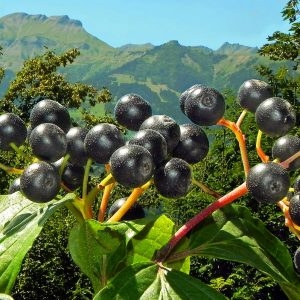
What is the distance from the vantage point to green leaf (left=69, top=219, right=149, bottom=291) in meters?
1.79

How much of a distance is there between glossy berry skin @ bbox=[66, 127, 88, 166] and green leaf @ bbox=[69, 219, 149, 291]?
0.27 metres

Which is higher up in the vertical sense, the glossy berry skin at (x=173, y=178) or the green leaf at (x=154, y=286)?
the glossy berry skin at (x=173, y=178)

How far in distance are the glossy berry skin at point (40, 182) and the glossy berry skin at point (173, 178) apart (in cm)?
32

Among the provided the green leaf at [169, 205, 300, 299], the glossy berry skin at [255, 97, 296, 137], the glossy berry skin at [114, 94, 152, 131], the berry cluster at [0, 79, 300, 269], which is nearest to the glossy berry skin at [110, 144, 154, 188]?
the berry cluster at [0, 79, 300, 269]

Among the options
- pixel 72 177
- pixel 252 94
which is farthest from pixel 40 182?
pixel 252 94

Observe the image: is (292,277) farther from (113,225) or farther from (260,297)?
(260,297)

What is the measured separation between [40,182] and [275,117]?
83cm

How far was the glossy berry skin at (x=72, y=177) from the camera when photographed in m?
2.09

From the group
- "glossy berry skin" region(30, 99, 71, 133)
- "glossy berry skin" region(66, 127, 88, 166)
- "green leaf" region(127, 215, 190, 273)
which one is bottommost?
"green leaf" region(127, 215, 190, 273)

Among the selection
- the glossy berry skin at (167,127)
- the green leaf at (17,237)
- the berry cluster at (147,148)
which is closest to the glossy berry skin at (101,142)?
the berry cluster at (147,148)

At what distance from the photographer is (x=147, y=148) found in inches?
70.9

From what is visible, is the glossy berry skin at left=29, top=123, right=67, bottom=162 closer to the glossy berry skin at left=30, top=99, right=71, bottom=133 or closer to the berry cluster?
the berry cluster

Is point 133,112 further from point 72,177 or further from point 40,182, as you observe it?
point 40,182

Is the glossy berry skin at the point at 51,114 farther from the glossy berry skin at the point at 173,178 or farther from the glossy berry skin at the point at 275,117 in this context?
the glossy berry skin at the point at 275,117
